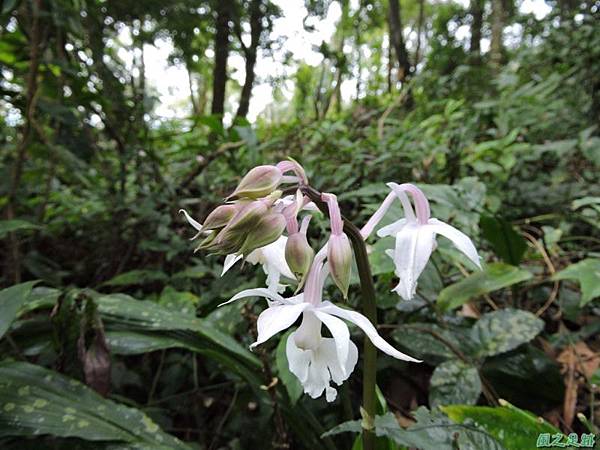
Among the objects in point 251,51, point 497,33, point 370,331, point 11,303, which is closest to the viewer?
point 370,331

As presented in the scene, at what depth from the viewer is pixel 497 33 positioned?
3736mm

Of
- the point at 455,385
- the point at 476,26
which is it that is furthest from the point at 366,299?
the point at 476,26

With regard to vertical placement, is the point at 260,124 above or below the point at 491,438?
above

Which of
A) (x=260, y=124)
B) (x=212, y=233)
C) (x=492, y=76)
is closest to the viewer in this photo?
(x=212, y=233)

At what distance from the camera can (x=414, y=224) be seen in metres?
0.53

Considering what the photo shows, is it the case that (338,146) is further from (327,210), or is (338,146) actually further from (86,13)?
(327,210)

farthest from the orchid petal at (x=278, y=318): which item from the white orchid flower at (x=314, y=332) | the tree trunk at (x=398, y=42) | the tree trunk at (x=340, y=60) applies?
the tree trunk at (x=398, y=42)

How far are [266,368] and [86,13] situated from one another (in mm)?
1798

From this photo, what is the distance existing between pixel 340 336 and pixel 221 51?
3187 mm

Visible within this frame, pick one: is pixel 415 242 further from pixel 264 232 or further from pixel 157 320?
pixel 157 320

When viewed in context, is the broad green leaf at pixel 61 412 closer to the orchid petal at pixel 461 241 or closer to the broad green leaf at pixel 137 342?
the broad green leaf at pixel 137 342

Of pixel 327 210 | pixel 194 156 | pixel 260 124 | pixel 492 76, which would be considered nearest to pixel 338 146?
pixel 194 156

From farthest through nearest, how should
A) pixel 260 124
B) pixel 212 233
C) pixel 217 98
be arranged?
pixel 217 98 → pixel 260 124 → pixel 212 233

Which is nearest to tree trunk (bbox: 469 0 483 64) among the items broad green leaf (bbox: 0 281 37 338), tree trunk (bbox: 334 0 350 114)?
tree trunk (bbox: 334 0 350 114)
